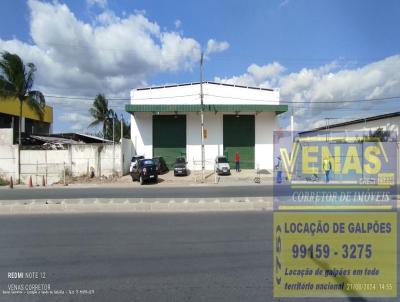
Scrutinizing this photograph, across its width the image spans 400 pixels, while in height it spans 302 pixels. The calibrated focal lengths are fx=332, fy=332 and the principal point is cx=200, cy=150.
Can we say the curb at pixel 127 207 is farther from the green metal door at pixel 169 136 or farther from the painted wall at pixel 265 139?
the painted wall at pixel 265 139

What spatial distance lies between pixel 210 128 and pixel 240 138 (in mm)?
3293

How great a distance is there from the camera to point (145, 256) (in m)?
6.08

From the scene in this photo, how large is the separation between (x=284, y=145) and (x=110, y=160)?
15821 millimetres

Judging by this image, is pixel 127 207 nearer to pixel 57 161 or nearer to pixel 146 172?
pixel 146 172

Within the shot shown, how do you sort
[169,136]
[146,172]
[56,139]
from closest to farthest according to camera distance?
[146,172] → [169,136] → [56,139]

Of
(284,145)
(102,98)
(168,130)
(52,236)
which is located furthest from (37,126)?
(52,236)

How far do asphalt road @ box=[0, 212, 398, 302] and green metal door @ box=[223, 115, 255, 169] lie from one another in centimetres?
2489

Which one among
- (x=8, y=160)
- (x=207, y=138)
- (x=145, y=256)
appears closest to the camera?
(x=145, y=256)

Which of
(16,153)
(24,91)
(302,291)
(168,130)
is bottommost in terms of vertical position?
(302,291)

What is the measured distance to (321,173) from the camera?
23.0 metres

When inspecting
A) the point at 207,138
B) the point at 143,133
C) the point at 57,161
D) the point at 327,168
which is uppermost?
the point at 143,133

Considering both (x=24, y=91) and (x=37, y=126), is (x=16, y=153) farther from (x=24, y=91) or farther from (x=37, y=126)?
(x=37, y=126)

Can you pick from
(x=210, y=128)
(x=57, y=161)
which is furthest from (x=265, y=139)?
(x=57, y=161)

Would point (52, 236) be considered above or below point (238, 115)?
below
